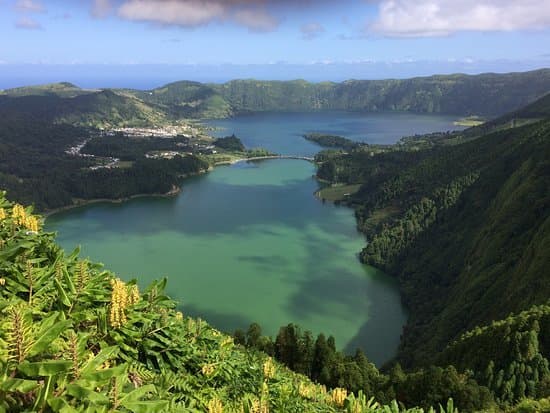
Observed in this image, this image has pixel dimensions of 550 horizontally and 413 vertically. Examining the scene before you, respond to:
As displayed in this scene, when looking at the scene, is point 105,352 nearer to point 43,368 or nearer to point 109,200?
point 43,368

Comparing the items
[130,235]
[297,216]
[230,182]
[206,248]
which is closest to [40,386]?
[206,248]

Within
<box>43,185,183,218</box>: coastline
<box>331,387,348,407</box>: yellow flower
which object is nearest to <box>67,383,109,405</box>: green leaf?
<box>331,387,348,407</box>: yellow flower

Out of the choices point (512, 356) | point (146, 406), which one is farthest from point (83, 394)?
point (512, 356)

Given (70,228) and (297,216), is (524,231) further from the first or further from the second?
(70,228)

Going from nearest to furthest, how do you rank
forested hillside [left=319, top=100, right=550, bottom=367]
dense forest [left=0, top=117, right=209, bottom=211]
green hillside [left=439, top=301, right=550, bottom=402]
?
green hillside [left=439, top=301, right=550, bottom=402] < forested hillside [left=319, top=100, right=550, bottom=367] < dense forest [left=0, top=117, right=209, bottom=211]

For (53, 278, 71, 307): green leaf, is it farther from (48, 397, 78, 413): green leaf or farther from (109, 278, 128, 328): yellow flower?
(48, 397, 78, 413): green leaf

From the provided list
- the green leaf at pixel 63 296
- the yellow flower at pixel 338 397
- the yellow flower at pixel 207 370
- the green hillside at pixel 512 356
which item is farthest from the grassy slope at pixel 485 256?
the green leaf at pixel 63 296

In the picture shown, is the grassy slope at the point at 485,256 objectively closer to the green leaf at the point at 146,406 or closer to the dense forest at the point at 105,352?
the dense forest at the point at 105,352
